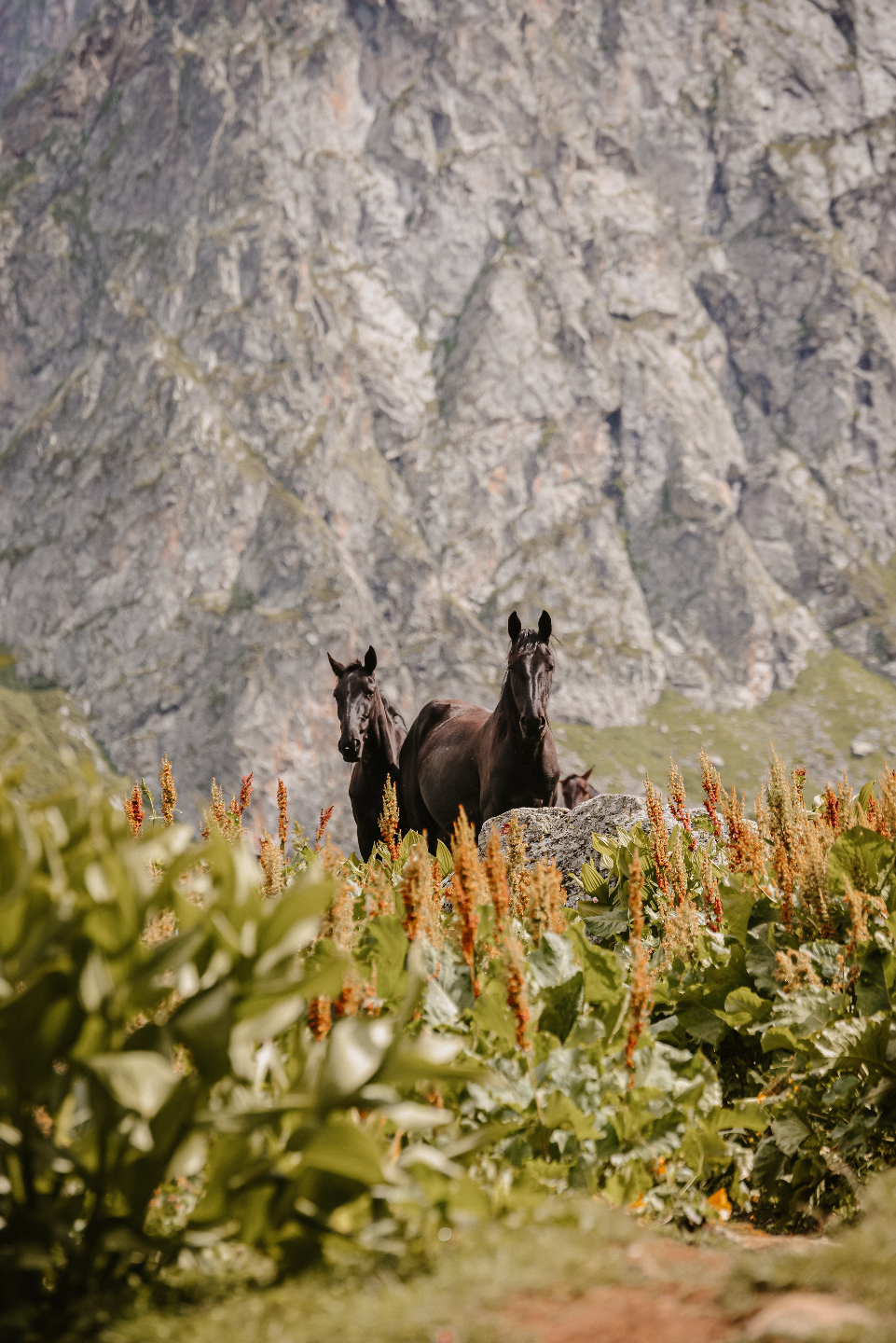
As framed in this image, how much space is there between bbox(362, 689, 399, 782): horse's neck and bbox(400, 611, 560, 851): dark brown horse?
25cm

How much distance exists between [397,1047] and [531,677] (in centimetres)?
1014

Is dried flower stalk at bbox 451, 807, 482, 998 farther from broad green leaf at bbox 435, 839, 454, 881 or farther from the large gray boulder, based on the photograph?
the large gray boulder

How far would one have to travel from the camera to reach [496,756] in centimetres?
1314

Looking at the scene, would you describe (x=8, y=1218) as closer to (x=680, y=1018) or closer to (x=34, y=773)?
(x=680, y=1018)

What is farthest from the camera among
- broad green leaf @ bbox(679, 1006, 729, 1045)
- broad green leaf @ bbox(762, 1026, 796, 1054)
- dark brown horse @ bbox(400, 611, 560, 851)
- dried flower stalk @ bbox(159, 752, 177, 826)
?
dark brown horse @ bbox(400, 611, 560, 851)

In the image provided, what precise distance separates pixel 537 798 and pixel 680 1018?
7810 mm

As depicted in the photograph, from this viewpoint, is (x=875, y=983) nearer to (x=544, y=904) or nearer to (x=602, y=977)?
(x=602, y=977)

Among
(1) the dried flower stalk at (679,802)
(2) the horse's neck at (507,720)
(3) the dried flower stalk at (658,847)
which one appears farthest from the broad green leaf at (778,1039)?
(2) the horse's neck at (507,720)

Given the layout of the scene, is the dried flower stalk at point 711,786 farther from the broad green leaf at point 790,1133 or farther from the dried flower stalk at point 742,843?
the broad green leaf at point 790,1133

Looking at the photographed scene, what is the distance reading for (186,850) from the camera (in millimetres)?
2949

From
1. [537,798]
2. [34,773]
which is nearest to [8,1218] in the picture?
[537,798]

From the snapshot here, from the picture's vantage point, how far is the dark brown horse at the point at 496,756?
12.7 m

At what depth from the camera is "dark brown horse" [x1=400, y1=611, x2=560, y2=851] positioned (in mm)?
12719

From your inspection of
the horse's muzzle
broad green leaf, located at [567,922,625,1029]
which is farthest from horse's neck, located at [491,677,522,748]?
broad green leaf, located at [567,922,625,1029]
